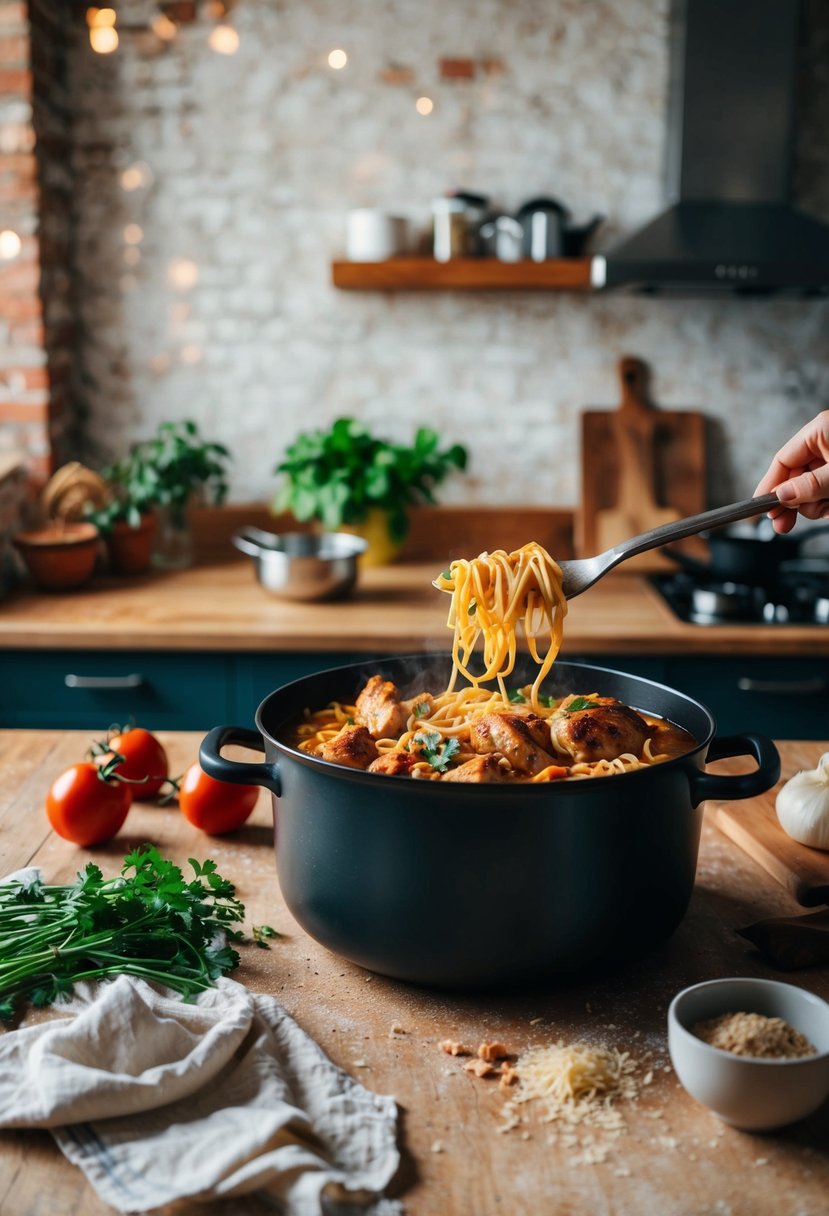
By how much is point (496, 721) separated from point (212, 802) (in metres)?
0.52

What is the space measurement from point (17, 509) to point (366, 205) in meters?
1.65

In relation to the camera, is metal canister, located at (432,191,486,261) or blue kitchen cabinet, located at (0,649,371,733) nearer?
blue kitchen cabinet, located at (0,649,371,733)

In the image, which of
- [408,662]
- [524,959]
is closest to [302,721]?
[408,662]

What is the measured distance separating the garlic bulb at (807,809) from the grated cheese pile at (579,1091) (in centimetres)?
61

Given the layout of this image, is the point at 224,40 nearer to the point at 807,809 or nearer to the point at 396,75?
the point at 396,75

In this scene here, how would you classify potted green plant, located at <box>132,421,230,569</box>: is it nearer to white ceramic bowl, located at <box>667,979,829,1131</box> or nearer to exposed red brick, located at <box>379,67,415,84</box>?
exposed red brick, located at <box>379,67,415,84</box>

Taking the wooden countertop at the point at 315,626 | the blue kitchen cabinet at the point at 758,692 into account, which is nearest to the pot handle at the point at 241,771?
the wooden countertop at the point at 315,626

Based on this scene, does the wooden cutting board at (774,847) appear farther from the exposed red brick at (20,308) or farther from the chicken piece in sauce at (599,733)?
the exposed red brick at (20,308)

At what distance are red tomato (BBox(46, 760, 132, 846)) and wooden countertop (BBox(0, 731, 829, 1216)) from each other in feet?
0.12

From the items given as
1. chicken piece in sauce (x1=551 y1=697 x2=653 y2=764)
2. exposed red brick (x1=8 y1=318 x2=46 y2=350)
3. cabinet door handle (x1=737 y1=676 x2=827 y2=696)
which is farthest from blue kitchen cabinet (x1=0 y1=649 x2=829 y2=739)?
chicken piece in sauce (x1=551 y1=697 x2=653 y2=764)

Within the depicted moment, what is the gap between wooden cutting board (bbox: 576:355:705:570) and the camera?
4180mm

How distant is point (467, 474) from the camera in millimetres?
4301

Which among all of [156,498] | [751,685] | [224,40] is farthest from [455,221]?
[751,685]

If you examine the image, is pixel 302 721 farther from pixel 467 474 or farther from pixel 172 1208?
pixel 467 474
